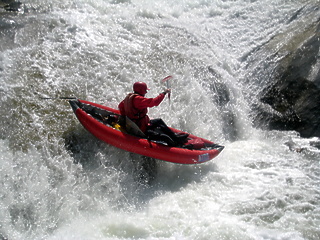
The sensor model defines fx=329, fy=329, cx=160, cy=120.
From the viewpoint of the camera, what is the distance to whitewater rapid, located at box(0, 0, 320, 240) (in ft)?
14.0

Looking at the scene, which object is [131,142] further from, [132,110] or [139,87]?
[139,87]

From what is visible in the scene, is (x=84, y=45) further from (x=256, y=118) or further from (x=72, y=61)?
(x=256, y=118)

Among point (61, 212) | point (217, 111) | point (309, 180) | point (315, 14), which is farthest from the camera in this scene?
point (315, 14)

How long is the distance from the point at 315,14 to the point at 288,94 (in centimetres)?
254

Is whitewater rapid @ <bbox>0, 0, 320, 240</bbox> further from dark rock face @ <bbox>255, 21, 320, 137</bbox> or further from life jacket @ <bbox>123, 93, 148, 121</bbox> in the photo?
life jacket @ <bbox>123, 93, 148, 121</bbox>

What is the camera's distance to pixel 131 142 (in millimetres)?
5012

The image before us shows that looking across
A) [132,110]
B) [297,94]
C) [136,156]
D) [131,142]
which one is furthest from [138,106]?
[297,94]

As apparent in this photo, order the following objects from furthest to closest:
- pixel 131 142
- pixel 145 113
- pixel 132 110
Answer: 1. pixel 145 113
2. pixel 132 110
3. pixel 131 142

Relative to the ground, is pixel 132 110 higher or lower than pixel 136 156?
higher

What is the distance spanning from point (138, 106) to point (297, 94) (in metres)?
3.72

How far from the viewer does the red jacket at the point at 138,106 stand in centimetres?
491

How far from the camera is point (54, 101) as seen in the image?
5.67m

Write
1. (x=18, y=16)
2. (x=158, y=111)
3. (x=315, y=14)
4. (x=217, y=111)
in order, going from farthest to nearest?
(x=315, y=14), (x=18, y=16), (x=217, y=111), (x=158, y=111)

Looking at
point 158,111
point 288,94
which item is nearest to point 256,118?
point 288,94
